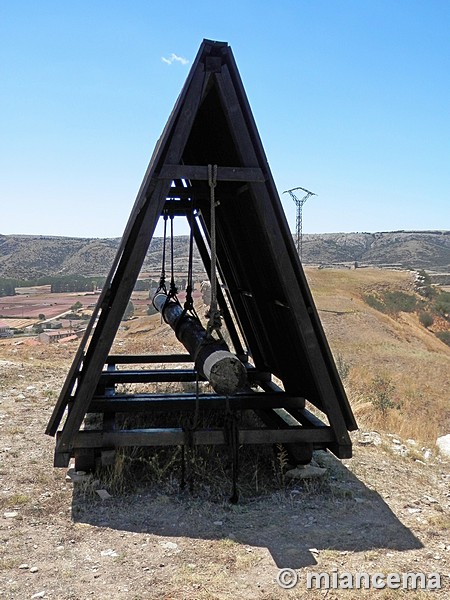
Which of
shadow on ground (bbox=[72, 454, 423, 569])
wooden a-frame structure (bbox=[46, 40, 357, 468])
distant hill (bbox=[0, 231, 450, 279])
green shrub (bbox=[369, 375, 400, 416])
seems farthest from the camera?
distant hill (bbox=[0, 231, 450, 279])

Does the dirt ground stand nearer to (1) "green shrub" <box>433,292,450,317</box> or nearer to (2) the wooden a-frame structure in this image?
(2) the wooden a-frame structure

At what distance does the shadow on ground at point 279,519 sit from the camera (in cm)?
438

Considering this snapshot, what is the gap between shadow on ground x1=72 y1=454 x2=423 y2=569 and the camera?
14.4 feet

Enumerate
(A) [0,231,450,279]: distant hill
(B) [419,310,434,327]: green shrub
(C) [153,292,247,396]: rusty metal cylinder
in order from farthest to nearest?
(A) [0,231,450,279]: distant hill
(B) [419,310,434,327]: green shrub
(C) [153,292,247,396]: rusty metal cylinder

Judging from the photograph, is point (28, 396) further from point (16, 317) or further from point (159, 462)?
point (16, 317)

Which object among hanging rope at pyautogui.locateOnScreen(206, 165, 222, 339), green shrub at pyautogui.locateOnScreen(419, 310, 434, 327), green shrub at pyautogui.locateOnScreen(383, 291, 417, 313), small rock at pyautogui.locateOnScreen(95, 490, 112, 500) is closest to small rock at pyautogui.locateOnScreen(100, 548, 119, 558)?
small rock at pyautogui.locateOnScreen(95, 490, 112, 500)

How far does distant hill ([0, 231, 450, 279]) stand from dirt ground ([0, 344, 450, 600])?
247 feet

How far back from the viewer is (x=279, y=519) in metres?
4.81

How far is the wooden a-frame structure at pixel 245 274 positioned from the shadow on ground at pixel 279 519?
0.45m

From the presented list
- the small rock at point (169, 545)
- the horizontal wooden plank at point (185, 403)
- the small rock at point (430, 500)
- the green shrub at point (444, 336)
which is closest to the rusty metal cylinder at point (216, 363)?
→ the horizontal wooden plank at point (185, 403)

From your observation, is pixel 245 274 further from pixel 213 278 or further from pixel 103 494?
pixel 103 494

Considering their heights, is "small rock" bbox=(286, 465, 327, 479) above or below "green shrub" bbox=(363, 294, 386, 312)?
above

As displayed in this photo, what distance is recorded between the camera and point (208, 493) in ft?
17.2

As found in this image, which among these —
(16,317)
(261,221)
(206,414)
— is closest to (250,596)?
(261,221)
